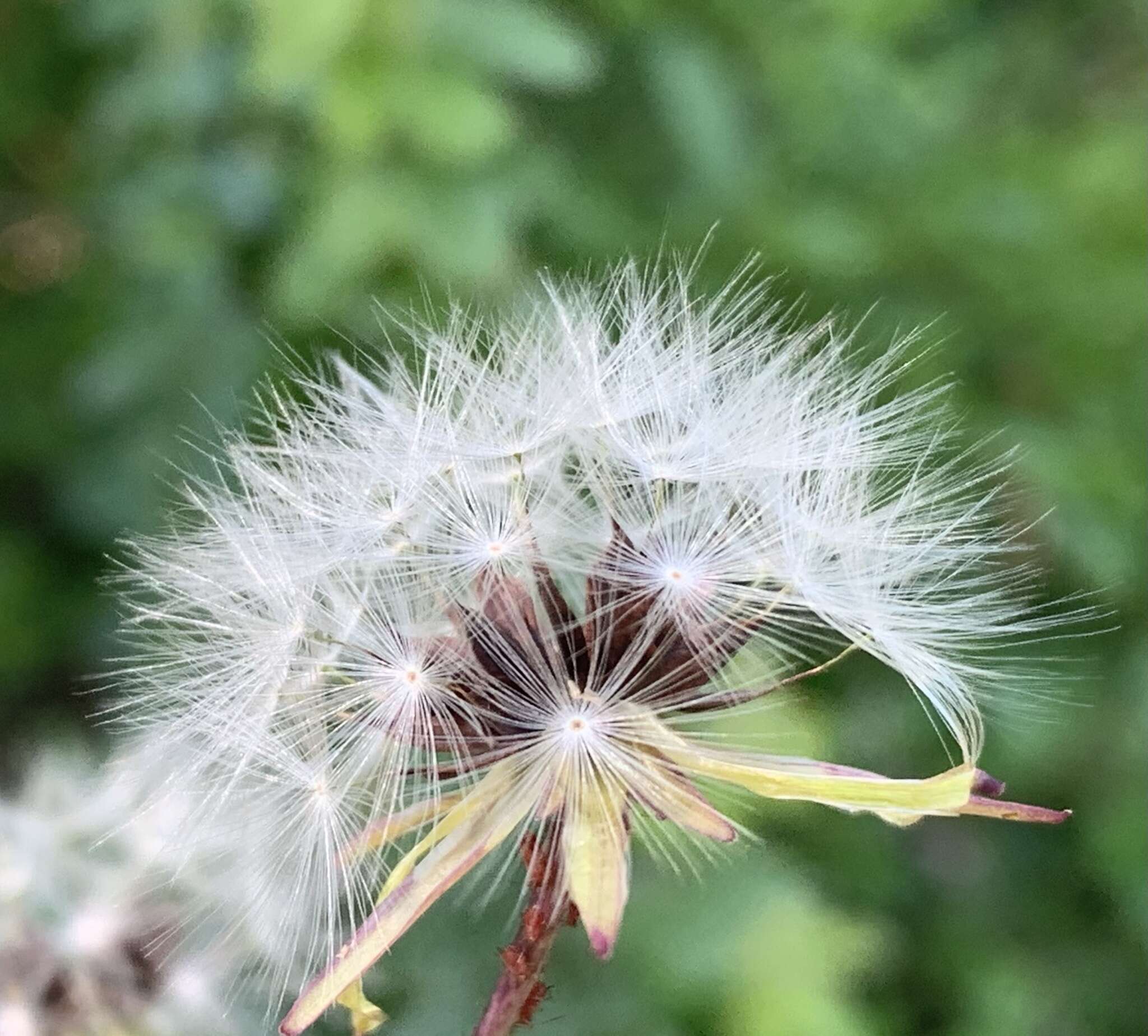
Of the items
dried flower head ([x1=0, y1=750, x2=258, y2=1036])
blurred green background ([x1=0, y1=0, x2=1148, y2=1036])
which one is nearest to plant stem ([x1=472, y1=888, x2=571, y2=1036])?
dried flower head ([x1=0, y1=750, x2=258, y2=1036])

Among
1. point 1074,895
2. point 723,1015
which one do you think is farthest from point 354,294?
point 1074,895

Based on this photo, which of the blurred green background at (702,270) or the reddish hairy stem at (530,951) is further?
the blurred green background at (702,270)

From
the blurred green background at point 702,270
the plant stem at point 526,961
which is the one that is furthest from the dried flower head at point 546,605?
the blurred green background at point 702,270

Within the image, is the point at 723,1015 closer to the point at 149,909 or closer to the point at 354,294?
the point at 149,909

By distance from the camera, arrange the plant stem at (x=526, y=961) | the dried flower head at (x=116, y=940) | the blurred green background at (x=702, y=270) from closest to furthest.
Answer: the plant stem at (x=526, y=961), the dried flower head at (x=116, y=940), the blurred green background at (x=702, y=270)

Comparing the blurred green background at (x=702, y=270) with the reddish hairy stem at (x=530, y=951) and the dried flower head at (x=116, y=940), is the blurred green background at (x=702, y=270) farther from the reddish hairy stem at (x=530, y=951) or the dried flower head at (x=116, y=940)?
the reddish hairy stem at (x=530, y=951)

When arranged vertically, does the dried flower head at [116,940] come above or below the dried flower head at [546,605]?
below
